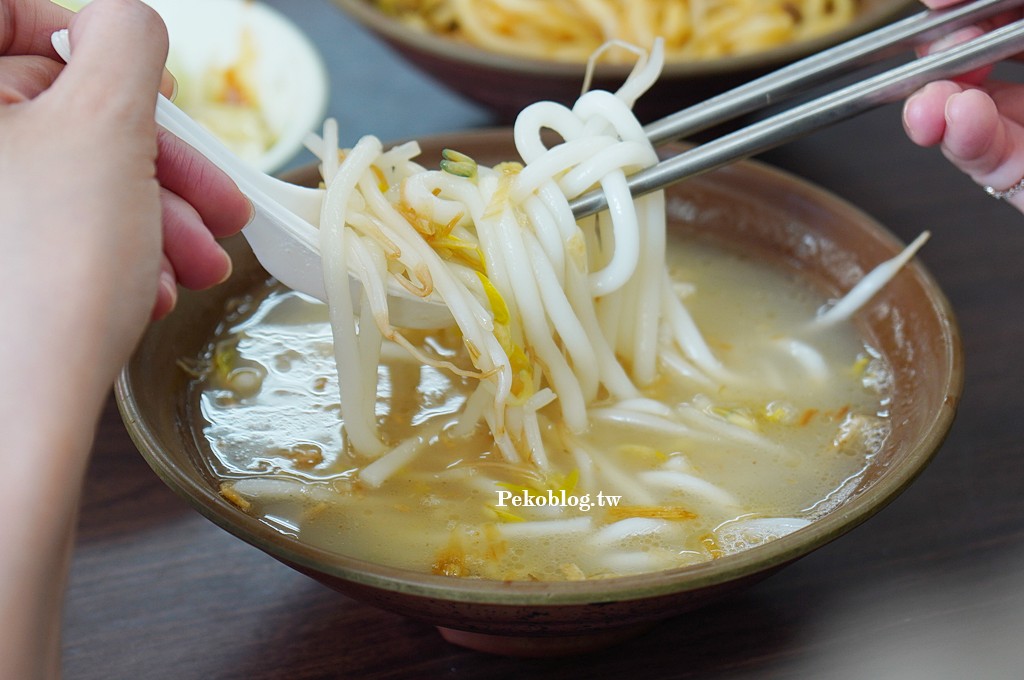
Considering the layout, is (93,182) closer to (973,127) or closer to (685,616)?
(685,616)

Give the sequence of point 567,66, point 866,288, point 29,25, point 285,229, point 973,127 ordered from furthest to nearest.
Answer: point 567,66
point 866,288
point 973,127
point 285,229
point 29,25

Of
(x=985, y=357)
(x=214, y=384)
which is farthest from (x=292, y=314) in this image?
(x=985, y=357)

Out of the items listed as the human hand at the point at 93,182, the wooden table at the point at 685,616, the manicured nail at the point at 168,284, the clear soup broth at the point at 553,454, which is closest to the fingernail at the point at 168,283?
the manicured nail at the point at 168,284

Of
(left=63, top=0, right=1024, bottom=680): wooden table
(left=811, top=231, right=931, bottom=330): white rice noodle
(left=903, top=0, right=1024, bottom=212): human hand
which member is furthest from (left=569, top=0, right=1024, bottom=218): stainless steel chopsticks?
(left=63, top=0, right=1024, bottom=680): wooden table

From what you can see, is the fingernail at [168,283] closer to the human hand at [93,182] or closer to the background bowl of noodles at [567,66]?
the human hand at [93,182]

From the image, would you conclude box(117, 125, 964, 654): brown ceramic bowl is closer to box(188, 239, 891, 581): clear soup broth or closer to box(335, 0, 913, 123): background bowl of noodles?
box(188, 239, 891, 581): clear soup broth

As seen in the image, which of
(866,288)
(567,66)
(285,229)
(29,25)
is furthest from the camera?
(567,66)

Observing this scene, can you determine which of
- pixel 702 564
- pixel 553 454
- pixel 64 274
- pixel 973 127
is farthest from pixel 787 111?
pixel 64 274
